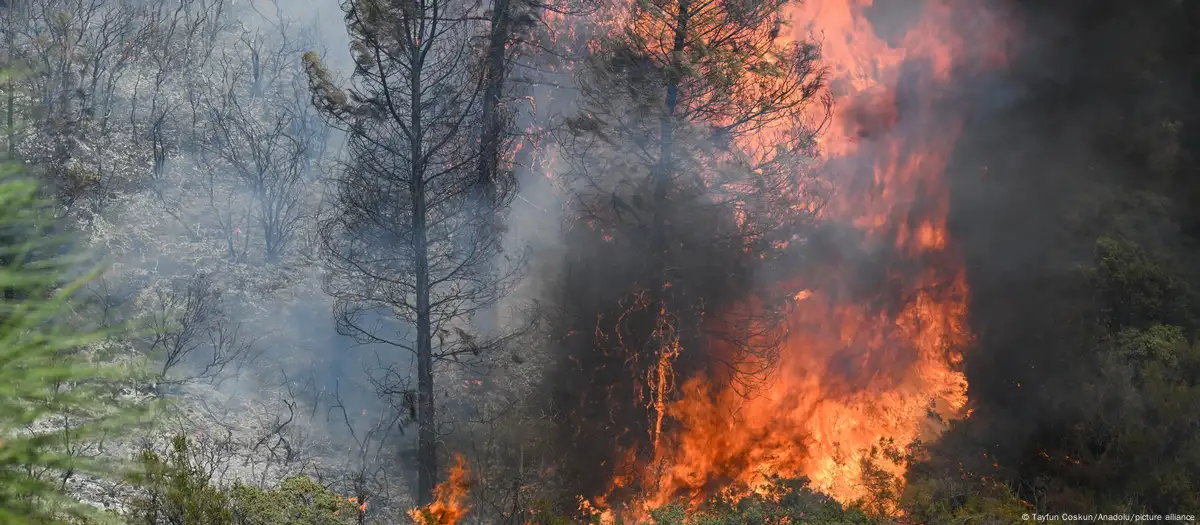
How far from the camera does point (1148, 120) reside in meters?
13.2

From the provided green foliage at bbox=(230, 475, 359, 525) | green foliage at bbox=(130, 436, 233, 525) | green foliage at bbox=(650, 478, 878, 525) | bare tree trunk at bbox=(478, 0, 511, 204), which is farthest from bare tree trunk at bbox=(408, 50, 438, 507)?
green foliage at bbox=(130, 436, 233, 525)

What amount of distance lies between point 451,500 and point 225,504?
4.77m

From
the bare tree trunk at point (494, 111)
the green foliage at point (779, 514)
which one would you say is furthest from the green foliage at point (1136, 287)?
the bare tree trunk at point (494, 111)

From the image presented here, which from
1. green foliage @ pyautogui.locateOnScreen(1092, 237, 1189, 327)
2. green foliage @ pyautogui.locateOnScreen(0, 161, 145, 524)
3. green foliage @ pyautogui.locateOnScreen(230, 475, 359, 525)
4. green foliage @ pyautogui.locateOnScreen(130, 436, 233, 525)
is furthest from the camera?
green foliage @ pyautogui.locateOnScreen(1092, 237, 1189, 327)

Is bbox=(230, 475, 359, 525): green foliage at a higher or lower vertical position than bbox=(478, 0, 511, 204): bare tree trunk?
lower

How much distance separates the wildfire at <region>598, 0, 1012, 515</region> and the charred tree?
409 centimetres

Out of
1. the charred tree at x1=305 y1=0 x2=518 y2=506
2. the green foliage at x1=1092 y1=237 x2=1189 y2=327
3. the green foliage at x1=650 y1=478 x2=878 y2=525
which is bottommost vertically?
the green foliage at x1=650 y1=478 x2=878 y2=525

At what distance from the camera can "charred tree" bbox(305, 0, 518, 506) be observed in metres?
9.50

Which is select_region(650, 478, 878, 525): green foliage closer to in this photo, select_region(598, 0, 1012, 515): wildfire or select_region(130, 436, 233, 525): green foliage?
select_region(598, 0, 1012, 515): wildfire

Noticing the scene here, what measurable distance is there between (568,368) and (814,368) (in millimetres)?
4551

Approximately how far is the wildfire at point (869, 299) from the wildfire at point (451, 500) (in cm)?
340

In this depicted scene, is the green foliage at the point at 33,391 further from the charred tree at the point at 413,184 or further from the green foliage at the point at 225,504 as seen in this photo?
the charred tree at the point at 413,184

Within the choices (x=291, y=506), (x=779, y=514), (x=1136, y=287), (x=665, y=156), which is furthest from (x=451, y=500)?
(x=1136, y=287)

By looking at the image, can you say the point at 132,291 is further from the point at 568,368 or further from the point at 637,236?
the point at 637,236
